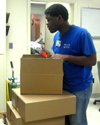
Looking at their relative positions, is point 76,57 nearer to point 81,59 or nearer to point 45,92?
point 81,59

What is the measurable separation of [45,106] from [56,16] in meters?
0.74

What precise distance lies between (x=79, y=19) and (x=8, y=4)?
5.05 feet

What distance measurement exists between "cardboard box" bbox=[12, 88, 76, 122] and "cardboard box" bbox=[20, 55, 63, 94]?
6 centimetres

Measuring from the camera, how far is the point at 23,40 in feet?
11.4

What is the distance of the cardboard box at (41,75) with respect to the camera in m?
1.35

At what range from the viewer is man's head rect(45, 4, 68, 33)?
57.0 inches

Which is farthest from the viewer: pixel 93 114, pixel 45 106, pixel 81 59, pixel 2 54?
pixel 93 114

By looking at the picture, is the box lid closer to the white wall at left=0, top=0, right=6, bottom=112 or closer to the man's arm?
the man's arm

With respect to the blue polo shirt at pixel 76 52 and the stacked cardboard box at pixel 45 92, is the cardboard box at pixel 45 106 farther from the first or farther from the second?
the blue polo shirt at pixel 76 52

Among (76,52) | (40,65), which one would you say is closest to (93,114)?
(76,52)

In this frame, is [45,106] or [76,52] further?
[76,52]

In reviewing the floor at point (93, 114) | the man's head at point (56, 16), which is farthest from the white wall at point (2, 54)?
the man's head at point (56, 16)

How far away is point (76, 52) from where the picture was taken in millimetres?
1448

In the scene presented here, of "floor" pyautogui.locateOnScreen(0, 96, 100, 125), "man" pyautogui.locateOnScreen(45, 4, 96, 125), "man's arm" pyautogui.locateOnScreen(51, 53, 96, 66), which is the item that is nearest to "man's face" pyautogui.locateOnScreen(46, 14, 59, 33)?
"man" pyautogui.locateOnScreen(45, 4, 96, 125)
